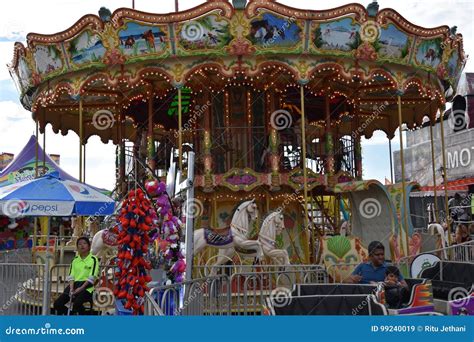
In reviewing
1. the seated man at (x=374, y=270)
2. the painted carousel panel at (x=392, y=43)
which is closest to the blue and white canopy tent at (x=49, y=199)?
the seated man at (x=374, y=270)

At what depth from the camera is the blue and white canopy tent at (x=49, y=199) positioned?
841 cm

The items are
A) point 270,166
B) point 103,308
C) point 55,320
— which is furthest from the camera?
point 270,166

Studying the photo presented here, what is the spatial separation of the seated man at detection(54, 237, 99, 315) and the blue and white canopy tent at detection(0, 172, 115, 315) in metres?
1.12

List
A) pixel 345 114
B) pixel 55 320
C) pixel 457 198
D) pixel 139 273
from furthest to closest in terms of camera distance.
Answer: pixel 457 198, pixel 345 114, pixel 139 273, pixel 55 320

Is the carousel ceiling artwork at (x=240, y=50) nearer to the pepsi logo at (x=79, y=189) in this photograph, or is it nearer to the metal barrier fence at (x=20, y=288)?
the pepsi logo at (x=79, y=189)

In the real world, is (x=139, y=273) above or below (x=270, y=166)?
below

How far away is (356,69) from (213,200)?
4.52 m

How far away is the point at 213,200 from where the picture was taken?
44.2ft

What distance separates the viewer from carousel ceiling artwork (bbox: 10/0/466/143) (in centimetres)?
1160

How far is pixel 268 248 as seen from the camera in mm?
11000

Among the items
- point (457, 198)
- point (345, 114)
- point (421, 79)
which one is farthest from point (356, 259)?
point (457, 198)

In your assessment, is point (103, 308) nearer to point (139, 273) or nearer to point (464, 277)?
point (139, 273)

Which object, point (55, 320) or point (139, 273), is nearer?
point (55, 320)

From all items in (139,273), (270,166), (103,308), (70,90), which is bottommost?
(103,308)
